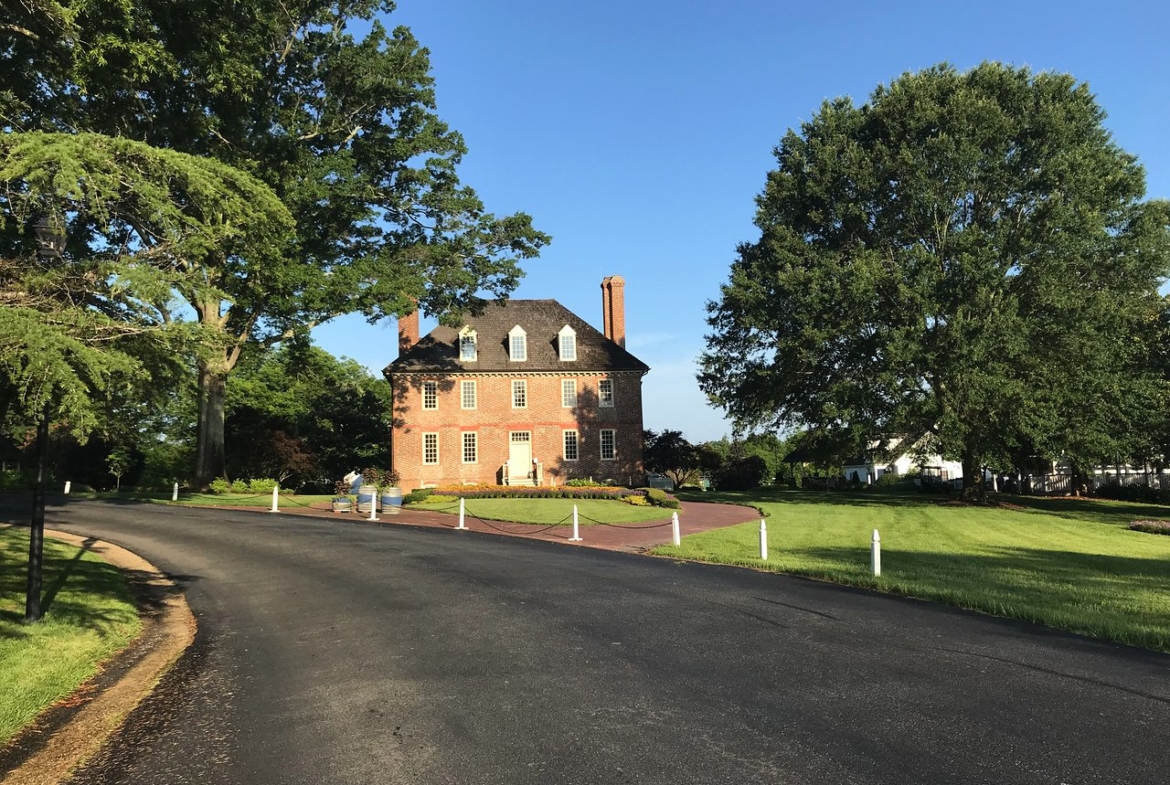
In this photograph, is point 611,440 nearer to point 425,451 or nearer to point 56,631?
point 425,451

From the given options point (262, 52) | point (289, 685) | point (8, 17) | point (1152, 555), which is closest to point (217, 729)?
point (289, 685)

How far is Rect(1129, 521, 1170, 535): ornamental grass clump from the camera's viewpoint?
2306 centimetres

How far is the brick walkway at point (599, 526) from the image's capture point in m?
18.8

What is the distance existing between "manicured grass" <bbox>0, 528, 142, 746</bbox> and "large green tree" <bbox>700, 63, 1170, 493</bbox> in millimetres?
26009

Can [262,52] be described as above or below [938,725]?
above

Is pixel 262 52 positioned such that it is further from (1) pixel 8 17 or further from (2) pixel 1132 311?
(2) pixel 1132 311

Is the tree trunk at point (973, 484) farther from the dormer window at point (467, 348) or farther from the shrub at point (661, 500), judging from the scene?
the dormer window at point (467, 348)

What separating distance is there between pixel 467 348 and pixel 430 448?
21.3 ft

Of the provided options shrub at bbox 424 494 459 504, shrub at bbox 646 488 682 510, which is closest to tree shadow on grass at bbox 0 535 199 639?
shrub at bbox 424 494 459 504

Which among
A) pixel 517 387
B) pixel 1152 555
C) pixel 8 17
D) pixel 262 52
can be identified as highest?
pixel 262 52

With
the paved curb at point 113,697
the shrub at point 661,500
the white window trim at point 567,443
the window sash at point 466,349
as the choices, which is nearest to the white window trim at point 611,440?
the white window trim at point 567,443

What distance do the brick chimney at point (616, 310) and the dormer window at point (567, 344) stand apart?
9.33ft

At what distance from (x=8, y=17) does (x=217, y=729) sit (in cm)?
1592

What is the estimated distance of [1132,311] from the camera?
29578mm
